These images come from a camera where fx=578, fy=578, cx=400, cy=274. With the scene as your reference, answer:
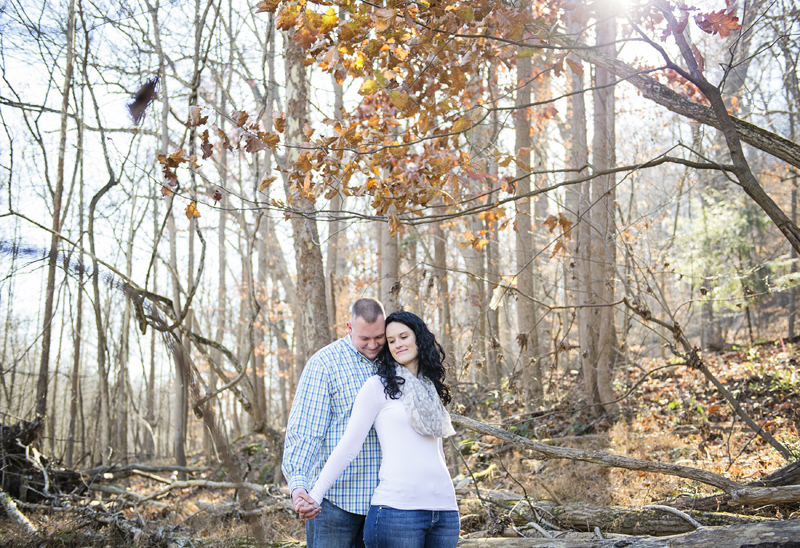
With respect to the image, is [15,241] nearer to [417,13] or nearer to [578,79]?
[417,13]

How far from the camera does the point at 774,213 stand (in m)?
3.84

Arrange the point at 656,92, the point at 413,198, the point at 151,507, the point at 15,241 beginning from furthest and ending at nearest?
the point at 151,507 < the point at 15,241 < the point at 413,198 < the point at 656,92

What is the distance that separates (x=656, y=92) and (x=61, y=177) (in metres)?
Answer: 9.12

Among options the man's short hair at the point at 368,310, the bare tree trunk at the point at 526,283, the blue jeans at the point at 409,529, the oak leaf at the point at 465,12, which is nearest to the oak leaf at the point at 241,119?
the oak leaf at the point at 465,12

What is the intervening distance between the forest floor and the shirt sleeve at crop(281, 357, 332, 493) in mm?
2131

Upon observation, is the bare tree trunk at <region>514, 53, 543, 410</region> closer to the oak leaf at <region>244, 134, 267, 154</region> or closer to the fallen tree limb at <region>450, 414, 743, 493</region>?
the fallen tree limb at <region>450, 414, 743, 493</region>

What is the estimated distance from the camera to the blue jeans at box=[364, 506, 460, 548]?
2.47 meters

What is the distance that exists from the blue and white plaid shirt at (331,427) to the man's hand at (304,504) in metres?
0.10

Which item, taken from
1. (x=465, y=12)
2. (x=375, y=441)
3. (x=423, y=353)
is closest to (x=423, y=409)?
(x=423, y=353)

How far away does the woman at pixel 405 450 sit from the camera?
2.51 metres

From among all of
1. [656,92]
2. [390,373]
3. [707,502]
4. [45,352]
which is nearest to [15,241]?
[45,352]

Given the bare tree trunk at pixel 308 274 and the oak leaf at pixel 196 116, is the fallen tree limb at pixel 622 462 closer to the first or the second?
the bare tree trunk at pixel 308 274

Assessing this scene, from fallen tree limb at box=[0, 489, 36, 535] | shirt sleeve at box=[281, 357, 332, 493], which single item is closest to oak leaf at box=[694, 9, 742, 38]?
shirt sleeve at box=[281, 357, 332, 493]

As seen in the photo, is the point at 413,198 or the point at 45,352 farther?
the point at 45,352
